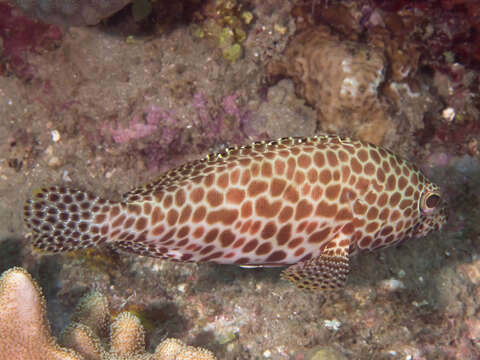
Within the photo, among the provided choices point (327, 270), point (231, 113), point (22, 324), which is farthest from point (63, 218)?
point (231, 113)

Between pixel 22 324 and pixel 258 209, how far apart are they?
87.8 inches

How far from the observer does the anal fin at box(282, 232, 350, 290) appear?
384cm

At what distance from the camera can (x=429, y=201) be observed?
4172 mm

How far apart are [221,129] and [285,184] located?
2306 mm

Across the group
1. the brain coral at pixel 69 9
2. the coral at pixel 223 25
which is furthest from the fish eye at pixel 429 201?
the brain coral at pixel 69 9

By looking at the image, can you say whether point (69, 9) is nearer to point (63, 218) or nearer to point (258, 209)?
point (63, 218)

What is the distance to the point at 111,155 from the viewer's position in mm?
5641

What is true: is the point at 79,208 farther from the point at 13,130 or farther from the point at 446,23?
the point at 446,23

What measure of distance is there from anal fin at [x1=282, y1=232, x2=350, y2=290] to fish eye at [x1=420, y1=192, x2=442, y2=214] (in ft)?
3.09

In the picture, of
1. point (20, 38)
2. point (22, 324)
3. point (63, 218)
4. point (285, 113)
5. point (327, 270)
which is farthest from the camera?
point (285, 113)

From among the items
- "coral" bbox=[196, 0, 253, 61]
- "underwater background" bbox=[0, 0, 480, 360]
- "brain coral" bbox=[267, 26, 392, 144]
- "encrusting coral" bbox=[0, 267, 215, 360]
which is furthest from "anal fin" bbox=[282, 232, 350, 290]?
"coral" bbox=[196, 0, 253, 61]

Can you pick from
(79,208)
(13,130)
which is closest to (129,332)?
(79,208)

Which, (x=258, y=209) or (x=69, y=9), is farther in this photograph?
(x=69, y=9)

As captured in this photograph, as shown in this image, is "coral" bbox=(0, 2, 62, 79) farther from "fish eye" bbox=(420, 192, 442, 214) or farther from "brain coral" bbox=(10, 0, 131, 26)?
"fish eye" bbox=(420, 192, 442, 214)
